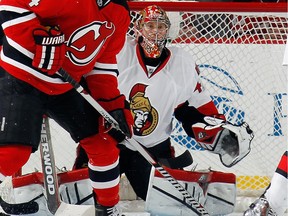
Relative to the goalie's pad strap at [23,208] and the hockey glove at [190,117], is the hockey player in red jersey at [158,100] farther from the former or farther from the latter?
the goalie's pad strap at [23,208]

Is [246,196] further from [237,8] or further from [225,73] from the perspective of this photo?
[237,8]

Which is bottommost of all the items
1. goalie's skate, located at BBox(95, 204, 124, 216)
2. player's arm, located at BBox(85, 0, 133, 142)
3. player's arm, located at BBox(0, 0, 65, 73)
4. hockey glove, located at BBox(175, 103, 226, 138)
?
goalie's skate, located at BBox(95, 204, 124, 216)

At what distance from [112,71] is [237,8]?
0.81m

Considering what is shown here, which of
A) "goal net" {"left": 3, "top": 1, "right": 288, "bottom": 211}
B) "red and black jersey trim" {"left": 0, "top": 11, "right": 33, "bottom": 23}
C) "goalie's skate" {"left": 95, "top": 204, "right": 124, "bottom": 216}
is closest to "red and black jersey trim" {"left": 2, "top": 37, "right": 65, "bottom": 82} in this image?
"red and black jersey trim" {"left": 0, "top": 11, "right": 33, "bottom": 23}

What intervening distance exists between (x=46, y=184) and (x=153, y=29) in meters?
0.75

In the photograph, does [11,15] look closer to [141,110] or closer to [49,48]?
[49,48]

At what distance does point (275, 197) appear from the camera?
8.43 feet

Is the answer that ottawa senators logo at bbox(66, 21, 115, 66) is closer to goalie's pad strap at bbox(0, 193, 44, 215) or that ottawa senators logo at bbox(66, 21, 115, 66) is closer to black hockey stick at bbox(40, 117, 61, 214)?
black hockey stick at bbox(40, 117, 61, 214)

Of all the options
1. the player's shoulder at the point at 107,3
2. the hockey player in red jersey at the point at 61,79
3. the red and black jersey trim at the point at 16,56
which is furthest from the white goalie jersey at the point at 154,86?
the red and black jersey trim at the point at 16,56

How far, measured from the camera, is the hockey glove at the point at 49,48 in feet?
8.46

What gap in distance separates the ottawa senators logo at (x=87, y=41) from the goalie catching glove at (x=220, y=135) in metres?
0.71

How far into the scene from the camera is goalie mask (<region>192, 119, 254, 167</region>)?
3.28m

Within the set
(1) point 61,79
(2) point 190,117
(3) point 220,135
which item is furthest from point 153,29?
(1) point 61,79

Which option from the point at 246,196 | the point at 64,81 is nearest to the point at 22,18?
the point at 64,81
